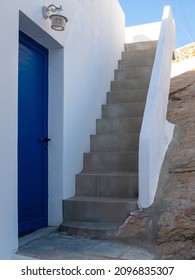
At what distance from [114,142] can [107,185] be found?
2.88 feet

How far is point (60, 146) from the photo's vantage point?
420 cm

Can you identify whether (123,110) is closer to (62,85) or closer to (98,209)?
(62,85)

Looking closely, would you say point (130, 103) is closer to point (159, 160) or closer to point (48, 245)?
point (159, 160)

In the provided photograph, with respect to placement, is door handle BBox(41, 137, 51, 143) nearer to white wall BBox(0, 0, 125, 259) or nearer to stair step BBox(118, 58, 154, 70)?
white wall BBox(0, 0, 125, 259)

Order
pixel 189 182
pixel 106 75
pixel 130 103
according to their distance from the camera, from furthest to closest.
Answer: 1. pixel 106 75
2. pixel 130 103
3. pixel 189 182

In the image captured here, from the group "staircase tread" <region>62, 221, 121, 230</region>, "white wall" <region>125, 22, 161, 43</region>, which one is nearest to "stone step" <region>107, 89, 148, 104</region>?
"staircase tread" <region>62, 221, 121, 230</region>

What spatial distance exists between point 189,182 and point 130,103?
1.93m

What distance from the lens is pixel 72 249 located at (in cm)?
326

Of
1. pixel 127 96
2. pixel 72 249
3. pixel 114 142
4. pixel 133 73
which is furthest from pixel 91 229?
pixel 133 73

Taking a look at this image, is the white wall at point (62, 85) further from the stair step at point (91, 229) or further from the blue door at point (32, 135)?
the stair step at point (91, 229)

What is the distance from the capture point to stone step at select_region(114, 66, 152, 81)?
620cm

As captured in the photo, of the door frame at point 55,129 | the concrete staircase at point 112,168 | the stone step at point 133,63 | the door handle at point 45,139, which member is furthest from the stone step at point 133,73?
the door handle at point 45,139

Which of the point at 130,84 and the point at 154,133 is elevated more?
the point at 130,84
